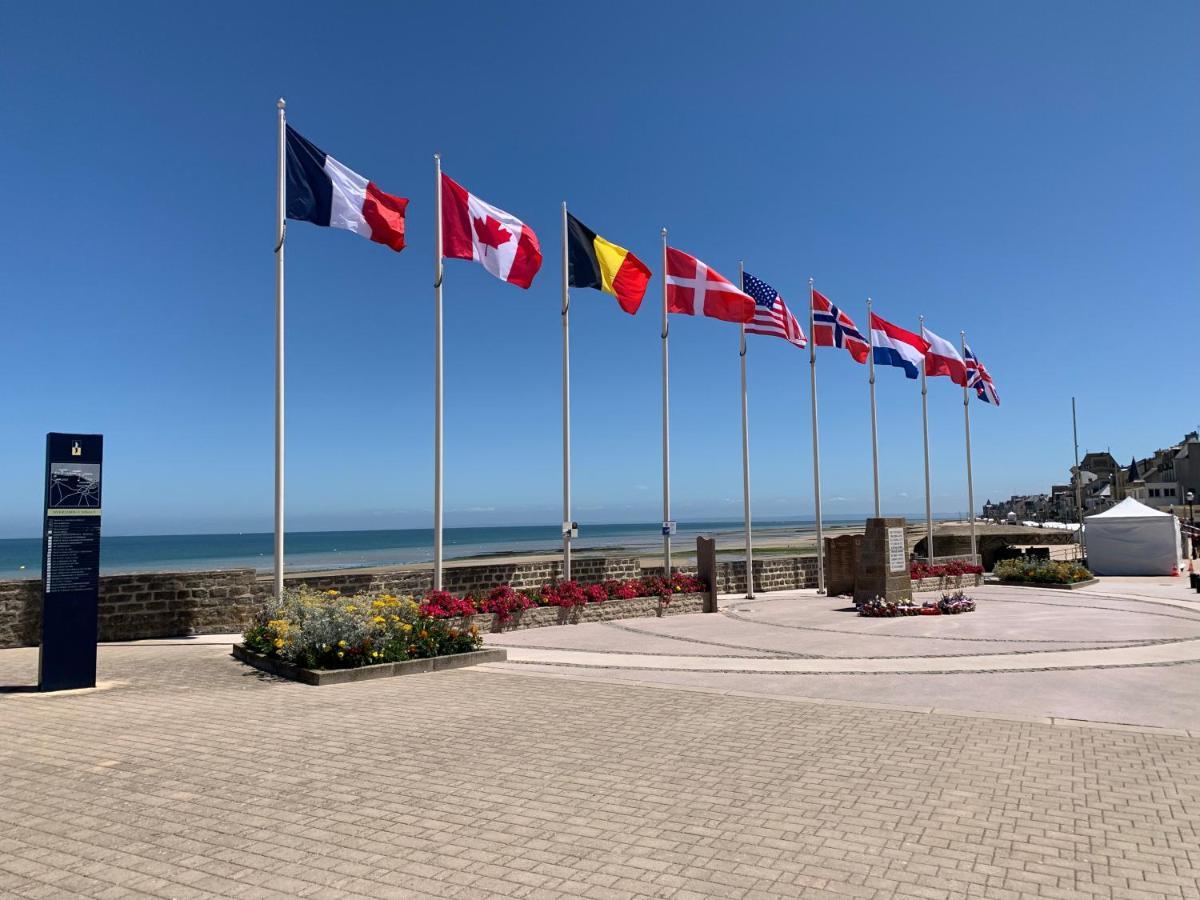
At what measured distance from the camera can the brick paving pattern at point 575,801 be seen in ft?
15.8

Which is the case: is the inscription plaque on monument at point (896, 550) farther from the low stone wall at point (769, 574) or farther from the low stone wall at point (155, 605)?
the low stone wall at point (155, 605)

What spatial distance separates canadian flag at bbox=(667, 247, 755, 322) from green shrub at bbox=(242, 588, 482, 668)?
38.6 ft

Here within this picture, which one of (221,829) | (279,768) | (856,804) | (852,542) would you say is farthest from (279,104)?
(852,542)

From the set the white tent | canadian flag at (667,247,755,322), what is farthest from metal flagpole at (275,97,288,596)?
the white tent

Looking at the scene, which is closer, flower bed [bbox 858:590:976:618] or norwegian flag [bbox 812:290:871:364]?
flower bed [bbox 858:590:976:618]

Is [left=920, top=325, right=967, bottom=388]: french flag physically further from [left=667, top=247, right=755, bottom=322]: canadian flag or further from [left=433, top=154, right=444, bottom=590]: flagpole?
[left=433, top=154, right=444, bottom=590]: flagpole

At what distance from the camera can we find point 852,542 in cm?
2775

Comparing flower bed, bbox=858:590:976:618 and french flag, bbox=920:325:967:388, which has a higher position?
french flag, bbox=920:325:967:388

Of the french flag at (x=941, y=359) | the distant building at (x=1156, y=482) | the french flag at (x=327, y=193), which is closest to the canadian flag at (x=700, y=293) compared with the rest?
the french flag at (x=327, y=193)

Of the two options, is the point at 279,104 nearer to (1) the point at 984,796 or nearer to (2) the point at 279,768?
(2) the point at 279,768

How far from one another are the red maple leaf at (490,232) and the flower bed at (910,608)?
12.2m

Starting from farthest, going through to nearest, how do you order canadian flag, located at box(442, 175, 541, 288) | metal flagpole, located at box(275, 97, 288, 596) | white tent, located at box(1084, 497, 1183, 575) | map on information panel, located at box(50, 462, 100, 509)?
1. white tent, located at box(1084, 497, 1183, 575)
2. canadian flag, located at box(442, 175, 541, 288)
3. metal flagpole, located at box(275, 97, 288, 596)
4. map on information panel, located at box(50, 462, 100, 509)

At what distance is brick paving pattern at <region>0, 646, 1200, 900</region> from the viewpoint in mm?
4805

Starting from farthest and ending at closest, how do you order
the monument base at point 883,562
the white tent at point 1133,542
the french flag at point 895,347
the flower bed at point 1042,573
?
1. the white tent at point 1133,542
2. the flower bed at point 1042,573
3. the french flag at point 895,347
4. the monument base at point 883,562
